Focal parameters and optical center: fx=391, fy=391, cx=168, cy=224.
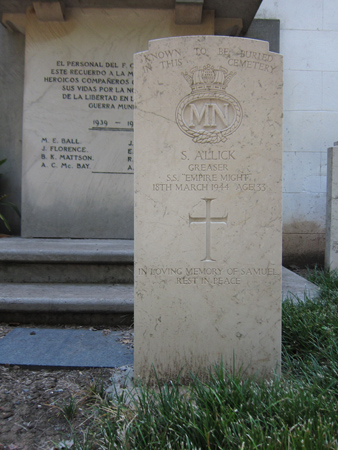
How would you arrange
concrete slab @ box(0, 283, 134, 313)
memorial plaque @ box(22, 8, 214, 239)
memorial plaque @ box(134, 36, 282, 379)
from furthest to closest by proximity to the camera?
1. memorial plaque @ box(22, 8, 214, 239)
2. concrete slab @ box(0, 283, 134, 313)
3. memorial plaque @ box(134, 36, 282, 379)

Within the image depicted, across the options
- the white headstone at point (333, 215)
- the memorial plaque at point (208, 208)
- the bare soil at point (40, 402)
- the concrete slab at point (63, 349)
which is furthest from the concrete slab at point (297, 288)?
the bare soil at point (40, 402)

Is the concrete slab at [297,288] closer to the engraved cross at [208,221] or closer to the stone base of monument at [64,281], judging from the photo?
the engraved cross at [208,221]

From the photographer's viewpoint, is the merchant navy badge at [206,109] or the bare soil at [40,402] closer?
the bare soil at [40,402]

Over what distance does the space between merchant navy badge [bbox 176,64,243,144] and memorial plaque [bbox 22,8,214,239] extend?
2756 mm

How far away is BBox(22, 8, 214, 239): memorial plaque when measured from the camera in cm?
477

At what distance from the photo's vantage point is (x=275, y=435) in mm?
1393

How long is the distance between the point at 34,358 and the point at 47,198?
2717mm

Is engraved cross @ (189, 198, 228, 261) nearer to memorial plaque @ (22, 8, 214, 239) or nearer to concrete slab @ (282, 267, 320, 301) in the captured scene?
concrete slab @ (282, 267, 320, 301)

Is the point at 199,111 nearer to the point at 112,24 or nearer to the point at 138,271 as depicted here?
the point at 138,271

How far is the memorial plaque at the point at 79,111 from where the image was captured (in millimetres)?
4773

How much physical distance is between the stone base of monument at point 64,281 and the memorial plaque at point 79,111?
1.07 metres

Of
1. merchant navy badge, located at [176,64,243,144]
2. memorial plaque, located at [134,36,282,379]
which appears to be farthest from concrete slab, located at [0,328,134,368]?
merchant navy badge, located at [176,64,243,144]

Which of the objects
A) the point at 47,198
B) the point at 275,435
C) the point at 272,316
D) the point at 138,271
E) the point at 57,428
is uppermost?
the point at 47,198

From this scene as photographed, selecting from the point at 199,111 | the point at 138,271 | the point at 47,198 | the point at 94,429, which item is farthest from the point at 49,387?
the point at 47,198
